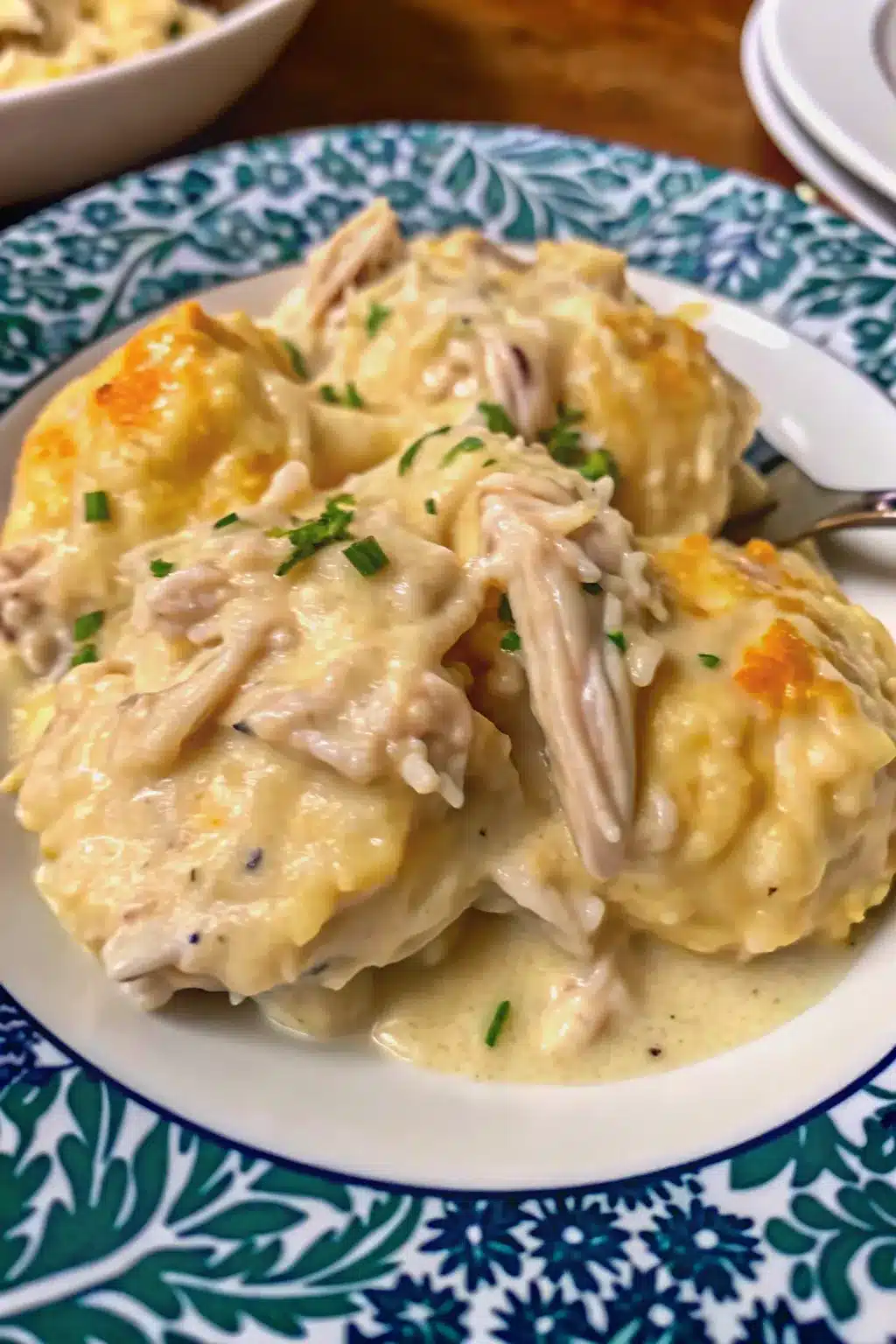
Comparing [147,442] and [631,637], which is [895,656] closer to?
[631,637]

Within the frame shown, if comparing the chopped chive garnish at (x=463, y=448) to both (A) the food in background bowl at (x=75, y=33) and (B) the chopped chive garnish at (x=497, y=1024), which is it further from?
(A) the food in background bowl at (x=75, y=33)

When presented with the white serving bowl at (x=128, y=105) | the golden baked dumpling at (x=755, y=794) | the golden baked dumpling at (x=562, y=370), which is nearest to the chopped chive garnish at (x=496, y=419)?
the golden baked dumpling at (x=562, y=370)

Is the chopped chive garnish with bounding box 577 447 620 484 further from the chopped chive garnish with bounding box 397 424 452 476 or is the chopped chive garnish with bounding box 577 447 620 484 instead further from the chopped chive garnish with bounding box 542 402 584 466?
the chopped chive garnish with bounding box 397 424 452 476

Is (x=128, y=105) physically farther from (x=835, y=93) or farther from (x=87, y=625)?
(x=835, y=93)

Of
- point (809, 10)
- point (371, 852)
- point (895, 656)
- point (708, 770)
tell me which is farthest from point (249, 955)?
point (809, 10)

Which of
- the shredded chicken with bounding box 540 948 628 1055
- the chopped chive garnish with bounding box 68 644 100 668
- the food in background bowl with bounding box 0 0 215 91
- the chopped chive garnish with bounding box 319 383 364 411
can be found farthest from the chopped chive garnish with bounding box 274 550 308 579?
the food in background bowl with bounding box 0 0 215 91

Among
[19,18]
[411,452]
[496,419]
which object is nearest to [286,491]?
[411,452]
